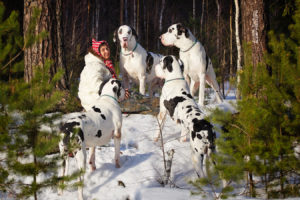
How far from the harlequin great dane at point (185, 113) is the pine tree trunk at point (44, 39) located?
2.16m

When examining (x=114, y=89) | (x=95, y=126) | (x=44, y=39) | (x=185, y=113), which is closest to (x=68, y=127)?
(x=95, y=126)

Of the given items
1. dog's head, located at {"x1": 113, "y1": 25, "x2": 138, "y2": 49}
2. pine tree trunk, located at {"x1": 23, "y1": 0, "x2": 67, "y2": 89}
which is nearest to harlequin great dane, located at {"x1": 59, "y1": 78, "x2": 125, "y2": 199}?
pine tree trunk, located at {"x1": 23, "y1": 0, "x2": 67, "y2": 89}

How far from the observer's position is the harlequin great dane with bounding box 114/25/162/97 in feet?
25.2

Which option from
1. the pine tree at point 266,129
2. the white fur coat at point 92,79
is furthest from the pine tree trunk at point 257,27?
the white fur coat at point 92,79

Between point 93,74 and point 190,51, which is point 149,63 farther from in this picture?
point 93,74

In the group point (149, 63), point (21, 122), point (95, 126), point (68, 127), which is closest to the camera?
point (21, 122)

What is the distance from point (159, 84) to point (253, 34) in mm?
2970

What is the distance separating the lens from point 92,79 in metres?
6.10

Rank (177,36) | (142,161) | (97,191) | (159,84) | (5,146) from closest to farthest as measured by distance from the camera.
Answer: (5,146) < (97,191) < (142,161) < (177,36) < (159,84)

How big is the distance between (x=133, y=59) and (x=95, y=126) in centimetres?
342

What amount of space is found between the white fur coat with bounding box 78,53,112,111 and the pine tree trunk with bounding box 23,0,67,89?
91 cm

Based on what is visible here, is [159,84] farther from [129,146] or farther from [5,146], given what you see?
[5,146]

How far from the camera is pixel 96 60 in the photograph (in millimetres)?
6371

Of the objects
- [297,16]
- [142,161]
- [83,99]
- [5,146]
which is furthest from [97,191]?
[297,16]
